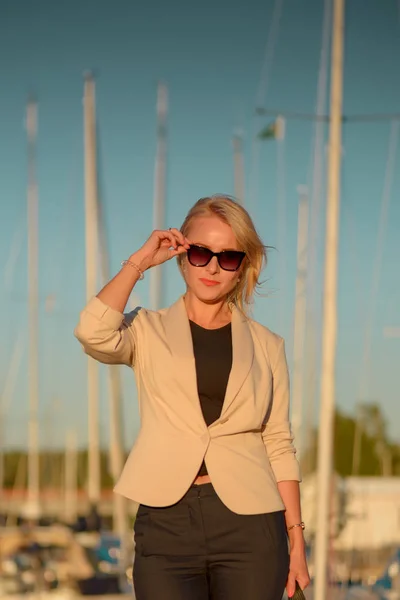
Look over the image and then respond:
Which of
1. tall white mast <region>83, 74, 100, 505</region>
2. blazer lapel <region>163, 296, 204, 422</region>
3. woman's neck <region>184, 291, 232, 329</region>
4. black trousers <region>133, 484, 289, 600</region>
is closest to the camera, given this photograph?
black trousers <region>133, 484, 289, 600</region>

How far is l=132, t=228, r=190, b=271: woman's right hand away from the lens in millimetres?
4363

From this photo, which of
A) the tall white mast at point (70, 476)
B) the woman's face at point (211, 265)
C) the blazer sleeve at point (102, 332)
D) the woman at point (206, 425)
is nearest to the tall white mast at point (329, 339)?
the woman at point (206, 425)

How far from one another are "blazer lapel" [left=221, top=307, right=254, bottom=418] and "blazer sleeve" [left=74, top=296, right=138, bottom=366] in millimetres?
356

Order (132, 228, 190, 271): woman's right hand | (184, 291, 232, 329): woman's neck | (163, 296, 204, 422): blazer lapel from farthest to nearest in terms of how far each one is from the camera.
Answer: (184, 291, 232, 329): woman's neck → (132, 228, 190, 271): woman's right hand → (163, 296, 204, 422): blazer lapel

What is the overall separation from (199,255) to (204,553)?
988 millimetres

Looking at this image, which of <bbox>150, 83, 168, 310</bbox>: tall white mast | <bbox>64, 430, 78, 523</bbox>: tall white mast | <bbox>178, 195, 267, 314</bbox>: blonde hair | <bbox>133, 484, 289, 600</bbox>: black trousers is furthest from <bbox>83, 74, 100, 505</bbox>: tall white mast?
<bbox>133, 484, 289, 600</bbox>: black trousers

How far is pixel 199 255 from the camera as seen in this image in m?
4.41

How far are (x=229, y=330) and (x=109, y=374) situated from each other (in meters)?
16.2

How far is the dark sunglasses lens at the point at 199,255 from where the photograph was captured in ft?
14.5

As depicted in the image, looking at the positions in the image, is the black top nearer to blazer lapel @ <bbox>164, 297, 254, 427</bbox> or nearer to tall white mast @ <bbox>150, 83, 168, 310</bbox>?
blazer lapel @ <bbox>164, 297, 254, 427</bbox>

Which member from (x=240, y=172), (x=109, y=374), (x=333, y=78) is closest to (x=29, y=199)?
(x=240, y=172)

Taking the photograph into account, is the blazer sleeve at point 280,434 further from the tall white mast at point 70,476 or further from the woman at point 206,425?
the tall white mast at point 70,476

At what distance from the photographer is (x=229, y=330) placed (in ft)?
14.7

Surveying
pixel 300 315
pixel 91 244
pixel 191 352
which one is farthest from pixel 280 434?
pixel 300 315
